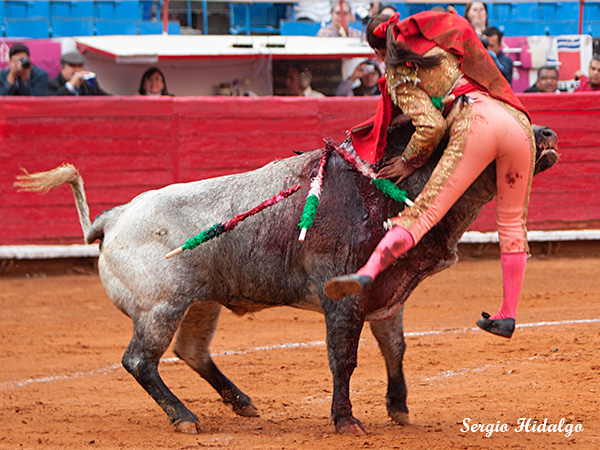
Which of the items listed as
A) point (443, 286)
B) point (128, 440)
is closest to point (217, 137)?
point (443, 286)

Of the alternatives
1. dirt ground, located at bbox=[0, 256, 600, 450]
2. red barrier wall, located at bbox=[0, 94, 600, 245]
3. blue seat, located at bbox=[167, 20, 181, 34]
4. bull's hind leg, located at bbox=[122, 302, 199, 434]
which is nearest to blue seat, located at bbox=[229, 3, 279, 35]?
blue seat, located at bbox=[167, 20, 181, 34]

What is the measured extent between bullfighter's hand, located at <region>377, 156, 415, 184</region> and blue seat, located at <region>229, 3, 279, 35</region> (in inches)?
332

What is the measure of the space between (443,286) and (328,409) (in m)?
3.47

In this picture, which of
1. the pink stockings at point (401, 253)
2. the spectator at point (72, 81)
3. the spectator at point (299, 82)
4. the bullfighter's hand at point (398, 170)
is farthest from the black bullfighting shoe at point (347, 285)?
the spectator at point (299, 82)

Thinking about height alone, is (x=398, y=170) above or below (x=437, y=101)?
below

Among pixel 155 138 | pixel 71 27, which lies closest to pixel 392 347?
pixel 155 138

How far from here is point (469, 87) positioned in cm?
350

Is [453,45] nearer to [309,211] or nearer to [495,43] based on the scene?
[309,211]

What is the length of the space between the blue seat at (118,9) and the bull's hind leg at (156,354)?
8.33 m

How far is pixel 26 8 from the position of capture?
11.3m

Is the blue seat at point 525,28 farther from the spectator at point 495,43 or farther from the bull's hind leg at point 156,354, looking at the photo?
the bull's hind leg at point 156,354

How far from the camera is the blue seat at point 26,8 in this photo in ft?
36.8

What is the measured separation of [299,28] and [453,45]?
8.41 m

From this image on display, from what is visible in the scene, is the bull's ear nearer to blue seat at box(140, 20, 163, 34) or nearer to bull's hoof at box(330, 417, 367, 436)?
bull's hoof at box(330, 417, 367, 436)
